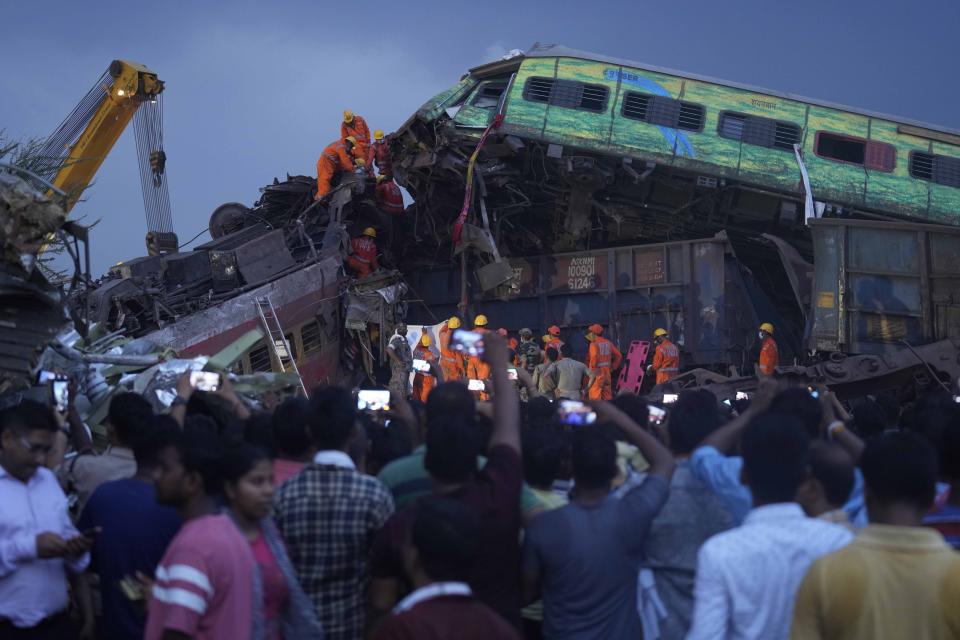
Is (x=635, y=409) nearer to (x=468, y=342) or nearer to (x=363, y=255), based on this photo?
(x=468, y=342)

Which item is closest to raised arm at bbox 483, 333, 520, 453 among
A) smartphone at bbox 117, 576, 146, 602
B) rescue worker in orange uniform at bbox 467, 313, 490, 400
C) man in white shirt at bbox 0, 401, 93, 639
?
smartphone at bbox 117, 576, 146, 602

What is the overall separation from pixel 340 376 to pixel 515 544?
48.8 feet

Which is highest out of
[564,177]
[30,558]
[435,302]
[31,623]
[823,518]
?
[564,177]

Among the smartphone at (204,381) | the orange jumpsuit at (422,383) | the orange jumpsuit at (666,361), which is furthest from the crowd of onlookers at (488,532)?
the orange jumpsuit at (422,383)

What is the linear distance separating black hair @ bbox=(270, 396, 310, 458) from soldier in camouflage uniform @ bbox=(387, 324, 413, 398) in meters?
13.7

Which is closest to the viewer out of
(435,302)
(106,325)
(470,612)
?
(470,612)

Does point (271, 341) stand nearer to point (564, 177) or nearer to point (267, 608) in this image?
point (564, 177)

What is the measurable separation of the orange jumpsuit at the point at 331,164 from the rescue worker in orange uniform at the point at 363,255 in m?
1.02

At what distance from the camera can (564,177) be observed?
1823 cm

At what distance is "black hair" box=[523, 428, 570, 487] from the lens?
15.1 feet

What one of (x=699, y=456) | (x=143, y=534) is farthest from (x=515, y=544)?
(x=143, y=534)

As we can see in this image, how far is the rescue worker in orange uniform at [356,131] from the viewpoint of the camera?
65.7ft

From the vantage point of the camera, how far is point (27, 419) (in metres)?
4.36

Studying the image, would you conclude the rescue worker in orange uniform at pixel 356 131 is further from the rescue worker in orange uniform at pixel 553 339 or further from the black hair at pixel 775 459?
the black hair at pixel 775 459
